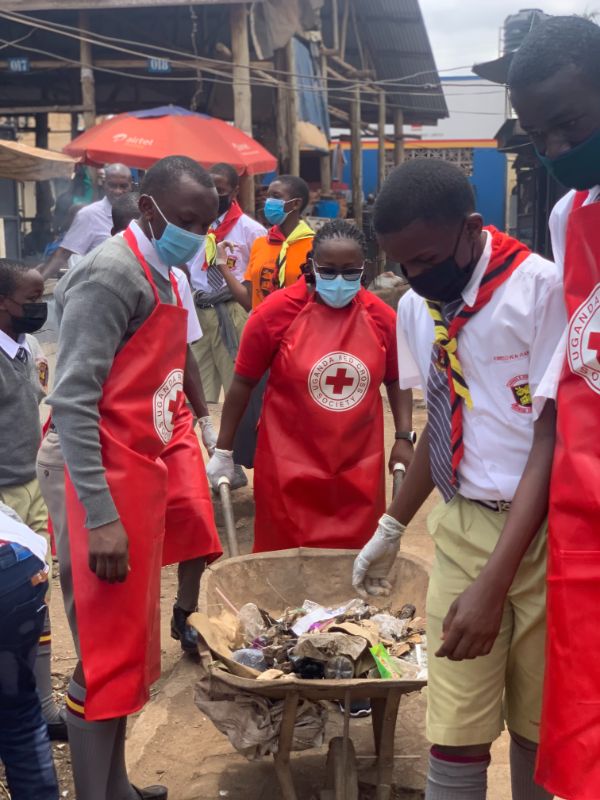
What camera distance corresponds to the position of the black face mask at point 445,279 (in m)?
2.52

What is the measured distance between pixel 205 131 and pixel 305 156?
26.1 feet

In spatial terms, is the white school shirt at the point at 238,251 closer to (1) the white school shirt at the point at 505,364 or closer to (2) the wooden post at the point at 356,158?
(1) the white school shirt at the point at 505,364

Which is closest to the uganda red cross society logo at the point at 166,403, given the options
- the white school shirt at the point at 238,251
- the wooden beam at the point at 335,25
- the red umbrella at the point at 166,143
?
the white school shirt at the point at 238,251

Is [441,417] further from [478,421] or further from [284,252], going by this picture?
[284,252]

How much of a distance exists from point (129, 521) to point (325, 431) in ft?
A: 4.83

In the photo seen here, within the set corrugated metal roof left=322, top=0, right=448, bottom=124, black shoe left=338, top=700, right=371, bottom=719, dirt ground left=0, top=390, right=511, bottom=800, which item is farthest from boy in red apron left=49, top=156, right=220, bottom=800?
corrugated metal roof left=322, top=0, right=448, bottom=124

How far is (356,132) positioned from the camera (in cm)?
1973

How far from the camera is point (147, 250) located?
3.21m

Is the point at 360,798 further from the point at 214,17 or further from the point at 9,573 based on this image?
the point at 214,17

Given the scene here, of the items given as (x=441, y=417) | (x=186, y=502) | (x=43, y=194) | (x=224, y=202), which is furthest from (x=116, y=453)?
(x=43, y=194)

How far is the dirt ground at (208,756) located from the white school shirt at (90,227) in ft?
11.2

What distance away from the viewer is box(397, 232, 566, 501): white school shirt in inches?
97.4

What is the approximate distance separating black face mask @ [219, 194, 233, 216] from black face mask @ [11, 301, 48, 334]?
3228 mm

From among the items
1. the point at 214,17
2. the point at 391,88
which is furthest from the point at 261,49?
the point at 391,88
